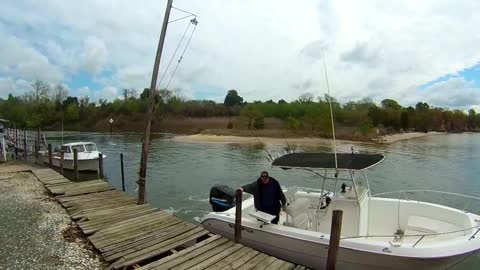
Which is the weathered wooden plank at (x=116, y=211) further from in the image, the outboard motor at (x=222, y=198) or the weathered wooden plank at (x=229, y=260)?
the weathered wooden plank at (x=229, y=260)

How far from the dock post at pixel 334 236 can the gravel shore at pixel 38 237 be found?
4469 mm

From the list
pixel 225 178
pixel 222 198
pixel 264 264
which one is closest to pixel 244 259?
pixel 264 264

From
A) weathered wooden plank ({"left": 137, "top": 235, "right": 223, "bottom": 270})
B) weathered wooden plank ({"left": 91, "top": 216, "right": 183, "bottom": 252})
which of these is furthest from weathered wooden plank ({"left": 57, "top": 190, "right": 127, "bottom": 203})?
weathered wooden plank ({"left": 137, "top": 235, "right": 223, "bottom": 270})

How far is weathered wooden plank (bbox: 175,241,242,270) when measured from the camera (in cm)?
660

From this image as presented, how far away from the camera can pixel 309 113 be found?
78188 millimetres

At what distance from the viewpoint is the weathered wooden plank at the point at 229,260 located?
661 cm

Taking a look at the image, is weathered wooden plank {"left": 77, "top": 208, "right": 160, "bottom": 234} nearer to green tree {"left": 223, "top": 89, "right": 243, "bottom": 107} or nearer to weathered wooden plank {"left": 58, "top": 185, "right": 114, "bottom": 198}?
weathered wooden plank {"left": 58, "top": 185, "right": 114, "bottom": 198}

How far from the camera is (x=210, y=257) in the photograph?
23.1ft

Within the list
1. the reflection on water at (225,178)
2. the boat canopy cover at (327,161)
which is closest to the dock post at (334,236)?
the boat canopy cover at (327,161)

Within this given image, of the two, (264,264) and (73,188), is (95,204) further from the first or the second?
(264,264)

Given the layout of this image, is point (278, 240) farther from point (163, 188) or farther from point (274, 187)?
point (163, 188)

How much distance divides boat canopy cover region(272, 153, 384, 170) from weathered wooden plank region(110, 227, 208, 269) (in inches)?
103

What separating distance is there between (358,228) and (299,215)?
4.50 ft

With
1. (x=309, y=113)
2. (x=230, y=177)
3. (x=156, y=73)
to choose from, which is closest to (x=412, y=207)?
(x=156, y=73)
